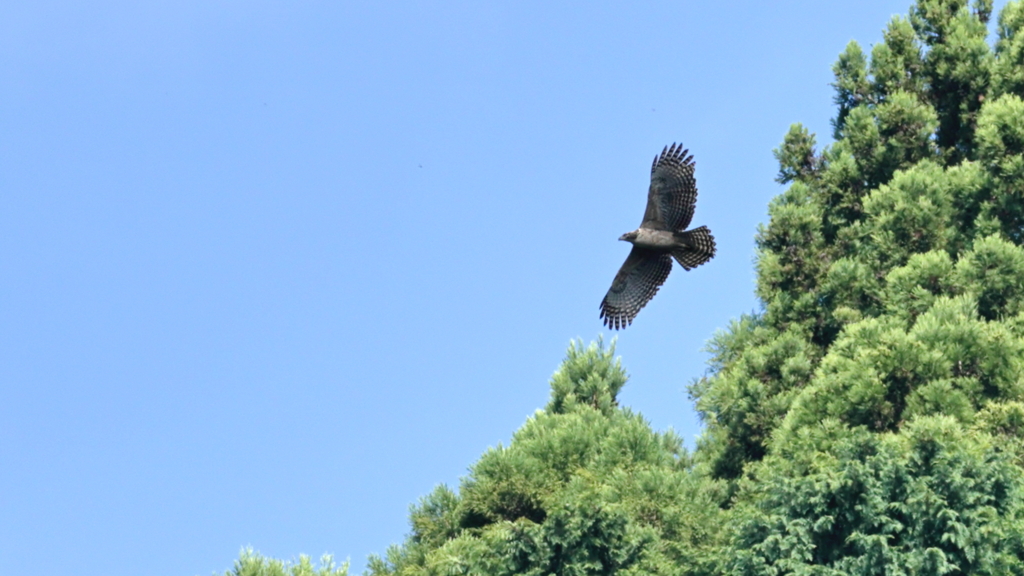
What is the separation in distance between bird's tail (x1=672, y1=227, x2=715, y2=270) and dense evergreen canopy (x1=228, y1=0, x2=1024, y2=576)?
6.91ft

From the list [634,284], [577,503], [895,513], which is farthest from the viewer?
[634,284]

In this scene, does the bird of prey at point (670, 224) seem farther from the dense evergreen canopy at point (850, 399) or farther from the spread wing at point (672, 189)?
the dense evergreen canopy at point (850, 399)

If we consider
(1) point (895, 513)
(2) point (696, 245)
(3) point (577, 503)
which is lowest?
(1) point (895, 513)

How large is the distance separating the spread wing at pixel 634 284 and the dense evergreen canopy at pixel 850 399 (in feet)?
4.37

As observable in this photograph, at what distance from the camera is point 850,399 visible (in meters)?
23.8

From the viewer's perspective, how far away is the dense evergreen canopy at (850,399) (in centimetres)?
2162

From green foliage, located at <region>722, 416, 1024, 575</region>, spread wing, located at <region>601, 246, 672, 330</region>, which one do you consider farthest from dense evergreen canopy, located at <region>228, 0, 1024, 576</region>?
spread wing, located at <region>601, 246, 672, 330</region>

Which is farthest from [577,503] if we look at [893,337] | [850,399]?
[893,337]

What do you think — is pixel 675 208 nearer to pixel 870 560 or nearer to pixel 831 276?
pixel 831 276

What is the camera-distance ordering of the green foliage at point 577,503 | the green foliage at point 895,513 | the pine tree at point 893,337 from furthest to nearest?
the green foliage at point 577,503 < the pine tree at point 893,337 < the green foliage at point 895,513

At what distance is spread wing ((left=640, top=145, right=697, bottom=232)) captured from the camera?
25.1 m

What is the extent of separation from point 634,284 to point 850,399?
167 inches

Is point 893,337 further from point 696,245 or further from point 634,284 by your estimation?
point 634,284

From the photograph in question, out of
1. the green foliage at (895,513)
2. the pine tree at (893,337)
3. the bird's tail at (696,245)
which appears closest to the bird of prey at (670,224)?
the bird's tail at (696,245)
